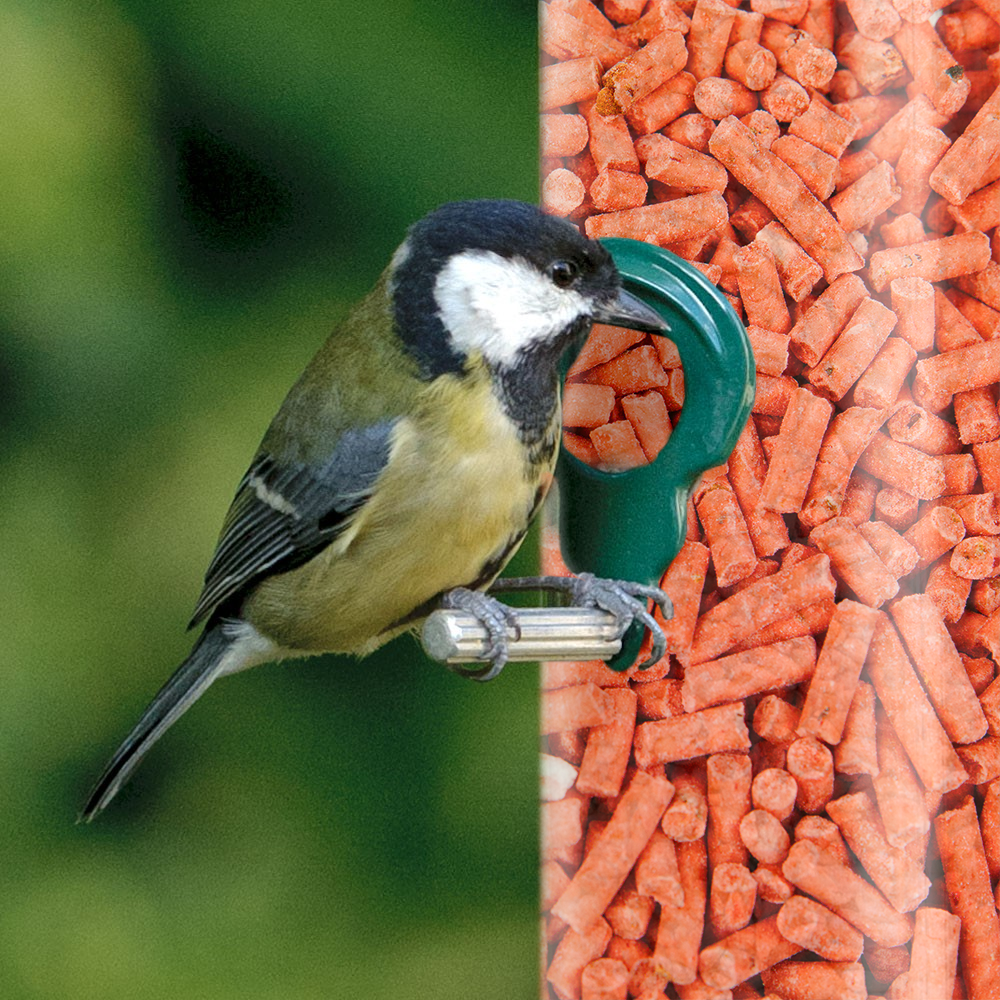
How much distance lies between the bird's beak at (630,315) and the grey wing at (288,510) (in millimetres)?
227

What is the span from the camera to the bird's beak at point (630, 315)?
1142 mm

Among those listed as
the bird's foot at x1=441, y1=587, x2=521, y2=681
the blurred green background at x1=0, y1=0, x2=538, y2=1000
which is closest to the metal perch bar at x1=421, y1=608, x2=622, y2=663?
the bird's foot at x1=441, y1=587, x2=521, y2=681

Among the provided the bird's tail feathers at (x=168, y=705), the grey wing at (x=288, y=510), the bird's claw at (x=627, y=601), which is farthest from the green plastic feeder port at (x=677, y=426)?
the bird's tail feathers at (x=168, y=705)

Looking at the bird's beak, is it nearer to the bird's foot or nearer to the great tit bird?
the great tit bird

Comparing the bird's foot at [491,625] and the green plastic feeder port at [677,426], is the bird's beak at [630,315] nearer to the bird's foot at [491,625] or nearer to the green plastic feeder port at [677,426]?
the green plastic feeder port at [677,426]

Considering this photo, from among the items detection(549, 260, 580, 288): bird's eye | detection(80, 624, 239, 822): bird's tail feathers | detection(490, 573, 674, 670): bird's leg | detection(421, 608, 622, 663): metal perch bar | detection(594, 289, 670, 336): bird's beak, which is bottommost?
detection(80, 624, 239, 822): bird's tail feathers

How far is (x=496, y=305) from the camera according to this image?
3.95 ft

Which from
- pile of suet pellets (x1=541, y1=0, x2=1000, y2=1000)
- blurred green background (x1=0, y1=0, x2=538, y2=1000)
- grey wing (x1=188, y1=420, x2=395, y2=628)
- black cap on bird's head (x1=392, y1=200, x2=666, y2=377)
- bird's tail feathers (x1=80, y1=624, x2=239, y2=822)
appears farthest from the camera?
blurred green background (x1=0, y1=0, x2=538, y2=1000)

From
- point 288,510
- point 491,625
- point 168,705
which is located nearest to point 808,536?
point 491,625

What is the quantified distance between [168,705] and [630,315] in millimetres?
682

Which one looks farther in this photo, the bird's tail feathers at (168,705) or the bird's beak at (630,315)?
the bird's tail feathers at (168,705)

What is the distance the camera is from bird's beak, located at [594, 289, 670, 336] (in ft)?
3.75

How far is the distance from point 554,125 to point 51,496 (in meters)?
0.78

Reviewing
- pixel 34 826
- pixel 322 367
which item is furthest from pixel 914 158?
pixel 34 826
